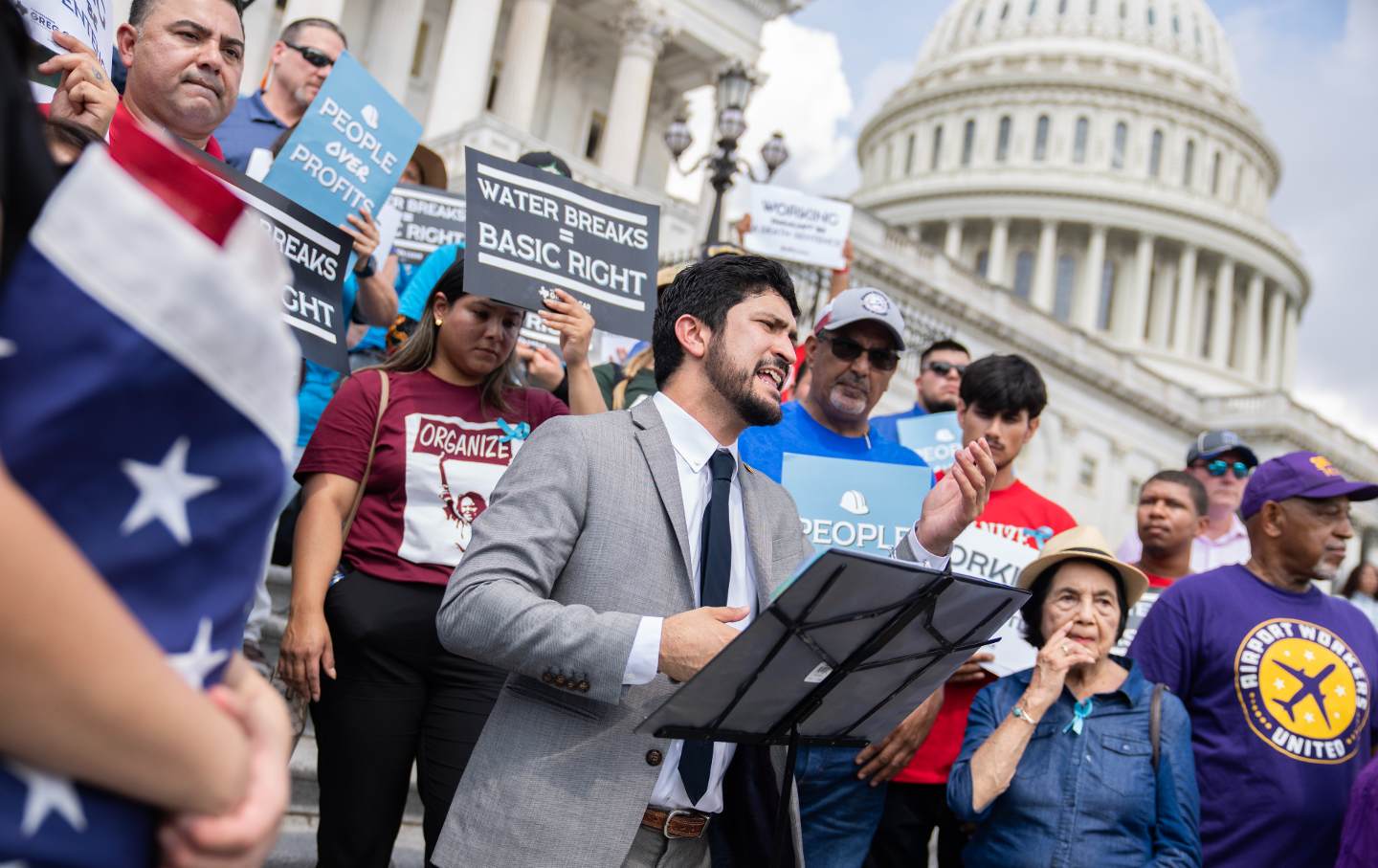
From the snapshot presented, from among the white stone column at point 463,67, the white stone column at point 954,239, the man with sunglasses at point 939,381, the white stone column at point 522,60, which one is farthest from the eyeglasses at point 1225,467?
the white stone column at point 954,239

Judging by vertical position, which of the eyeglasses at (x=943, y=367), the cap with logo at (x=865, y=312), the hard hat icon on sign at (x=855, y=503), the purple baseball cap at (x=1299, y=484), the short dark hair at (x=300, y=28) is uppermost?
the short dark hair at (x=300, y=28)

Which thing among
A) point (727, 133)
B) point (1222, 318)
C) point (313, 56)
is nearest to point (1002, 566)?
point (313, 56)

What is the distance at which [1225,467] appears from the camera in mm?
7625

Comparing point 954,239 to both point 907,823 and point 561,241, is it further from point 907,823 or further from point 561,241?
point 907,823

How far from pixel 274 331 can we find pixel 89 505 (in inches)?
8.9

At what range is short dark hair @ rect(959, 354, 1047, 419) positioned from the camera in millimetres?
4992

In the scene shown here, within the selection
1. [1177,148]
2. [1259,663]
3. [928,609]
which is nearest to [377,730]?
[928,609]

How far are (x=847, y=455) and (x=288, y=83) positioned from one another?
3272mm

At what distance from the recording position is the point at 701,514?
3027mm

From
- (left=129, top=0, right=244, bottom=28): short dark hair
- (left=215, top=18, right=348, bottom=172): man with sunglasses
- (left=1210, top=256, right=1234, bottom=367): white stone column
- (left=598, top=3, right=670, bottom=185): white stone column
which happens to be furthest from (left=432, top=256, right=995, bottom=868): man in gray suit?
(left=1210, top=256, right=1234, bottom=367): white stone column

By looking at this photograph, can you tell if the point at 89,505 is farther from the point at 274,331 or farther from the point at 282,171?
the point at 282,171

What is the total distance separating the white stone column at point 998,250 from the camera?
66562mm

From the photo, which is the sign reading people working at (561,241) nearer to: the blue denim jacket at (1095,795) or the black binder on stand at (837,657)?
the black binder on stand at (837,657)

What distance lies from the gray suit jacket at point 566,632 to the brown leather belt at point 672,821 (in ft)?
0.44
